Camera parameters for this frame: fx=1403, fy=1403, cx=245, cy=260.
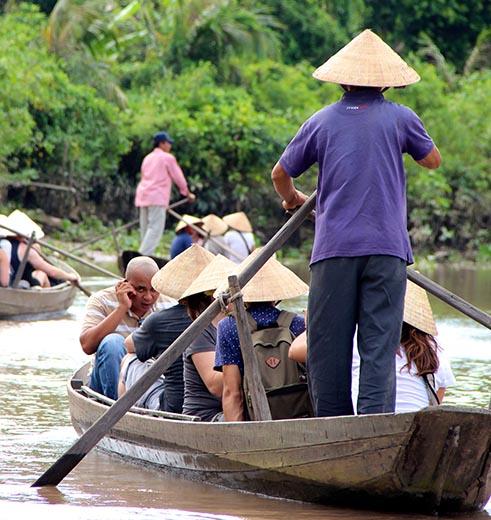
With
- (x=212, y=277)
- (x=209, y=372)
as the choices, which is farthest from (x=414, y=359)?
(x=212, y=277)

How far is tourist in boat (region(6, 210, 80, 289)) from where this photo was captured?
1310 cm

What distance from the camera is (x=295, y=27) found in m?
30.0

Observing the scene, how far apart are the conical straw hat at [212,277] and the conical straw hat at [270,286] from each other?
5.1 inches

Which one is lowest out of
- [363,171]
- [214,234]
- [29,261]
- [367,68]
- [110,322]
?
[214,234]

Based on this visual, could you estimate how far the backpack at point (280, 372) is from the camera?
19.7 feet

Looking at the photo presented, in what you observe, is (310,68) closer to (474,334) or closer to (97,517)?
(474,334)

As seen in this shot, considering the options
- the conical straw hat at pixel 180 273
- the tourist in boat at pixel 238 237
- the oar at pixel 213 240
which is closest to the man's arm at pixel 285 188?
the conical straw hat at pixel 180 273

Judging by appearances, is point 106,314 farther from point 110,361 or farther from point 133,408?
point 133,408

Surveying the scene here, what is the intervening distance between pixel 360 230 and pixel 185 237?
9.48 meters

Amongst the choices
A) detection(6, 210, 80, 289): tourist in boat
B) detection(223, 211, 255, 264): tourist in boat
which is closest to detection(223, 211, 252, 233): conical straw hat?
detection(223, 211, 255, 264): tourist in boat

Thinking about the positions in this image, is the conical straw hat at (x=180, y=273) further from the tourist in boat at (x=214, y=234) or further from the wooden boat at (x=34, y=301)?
the tourist in boat at (x=214, y=234)

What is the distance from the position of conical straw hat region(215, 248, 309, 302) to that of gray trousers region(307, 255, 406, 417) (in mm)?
499

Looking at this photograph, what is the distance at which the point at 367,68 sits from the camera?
18.4ft

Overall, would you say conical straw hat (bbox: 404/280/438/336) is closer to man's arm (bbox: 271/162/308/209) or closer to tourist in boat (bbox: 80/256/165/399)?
man's arm (bbox: 271/162/308/209)
